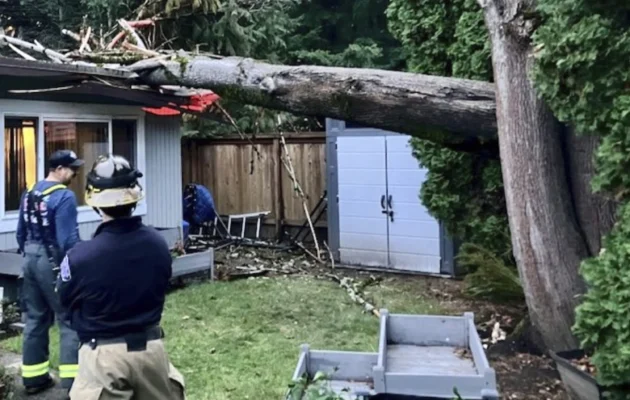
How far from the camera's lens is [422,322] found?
15.1ft

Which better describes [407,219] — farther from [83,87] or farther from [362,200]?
[83,87]

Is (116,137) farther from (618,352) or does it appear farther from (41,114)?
(618,352)

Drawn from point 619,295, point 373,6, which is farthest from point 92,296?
point 373,6

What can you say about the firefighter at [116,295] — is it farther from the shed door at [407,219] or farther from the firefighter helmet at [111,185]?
the shed door at [407,219]

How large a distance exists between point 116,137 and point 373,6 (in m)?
10.8

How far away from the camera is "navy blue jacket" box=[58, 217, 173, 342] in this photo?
3041 mm

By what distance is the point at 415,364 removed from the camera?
13.7 feet

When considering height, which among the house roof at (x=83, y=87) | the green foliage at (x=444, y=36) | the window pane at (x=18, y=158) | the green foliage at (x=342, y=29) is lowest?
the window pane at (x=18, y=158)

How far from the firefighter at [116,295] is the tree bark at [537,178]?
116 inches

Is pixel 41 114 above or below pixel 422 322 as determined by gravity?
above

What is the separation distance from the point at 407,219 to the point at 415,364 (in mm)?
6226

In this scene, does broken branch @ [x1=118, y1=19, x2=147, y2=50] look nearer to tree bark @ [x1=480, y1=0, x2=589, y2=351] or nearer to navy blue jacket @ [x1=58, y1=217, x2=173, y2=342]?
tree bark @ [x1=480, y1=0, x2=589, y2=351]

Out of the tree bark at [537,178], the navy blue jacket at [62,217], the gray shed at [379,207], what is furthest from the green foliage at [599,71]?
the gray shed at [379,207]

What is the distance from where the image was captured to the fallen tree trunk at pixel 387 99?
5379 millimetres
